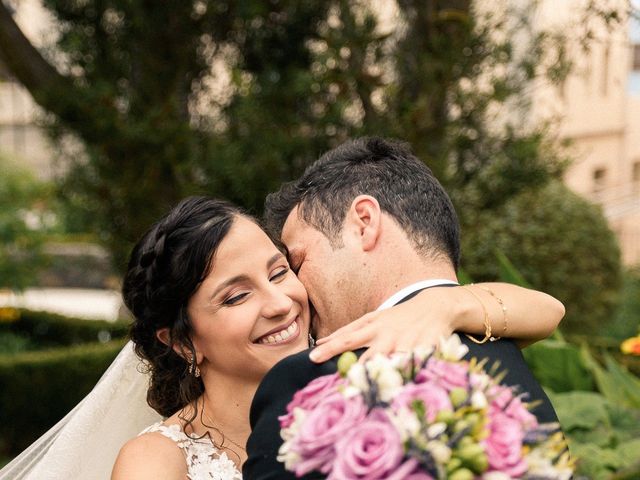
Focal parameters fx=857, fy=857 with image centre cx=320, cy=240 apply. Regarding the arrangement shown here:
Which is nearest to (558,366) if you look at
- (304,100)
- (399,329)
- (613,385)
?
(613,385)

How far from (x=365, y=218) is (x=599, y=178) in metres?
17.9

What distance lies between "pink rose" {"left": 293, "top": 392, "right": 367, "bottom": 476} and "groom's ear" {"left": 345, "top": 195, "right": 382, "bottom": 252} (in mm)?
626

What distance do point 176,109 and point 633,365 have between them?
3.98 metres

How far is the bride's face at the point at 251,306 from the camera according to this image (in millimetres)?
2326

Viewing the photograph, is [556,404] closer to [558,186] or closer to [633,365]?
[633,365]

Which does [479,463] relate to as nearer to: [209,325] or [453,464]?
[453,464]

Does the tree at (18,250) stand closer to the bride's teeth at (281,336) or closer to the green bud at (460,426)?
the bride's teeth at (281,336)

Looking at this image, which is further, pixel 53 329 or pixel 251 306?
pixel 53 329

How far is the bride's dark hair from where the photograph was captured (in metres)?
2.39

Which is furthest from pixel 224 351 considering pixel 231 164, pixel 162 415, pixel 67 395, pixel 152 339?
pixel 67 395

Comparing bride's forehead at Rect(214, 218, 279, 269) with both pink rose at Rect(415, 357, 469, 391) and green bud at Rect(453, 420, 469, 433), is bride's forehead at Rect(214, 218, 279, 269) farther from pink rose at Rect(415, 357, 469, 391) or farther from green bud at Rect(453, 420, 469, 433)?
green bud at Rect(453, 420, 469, 433)

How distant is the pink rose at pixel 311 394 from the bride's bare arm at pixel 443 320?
0.10 meters

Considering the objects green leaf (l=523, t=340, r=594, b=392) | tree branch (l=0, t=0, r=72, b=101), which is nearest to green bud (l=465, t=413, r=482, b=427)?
green leaf (l=523, t=340, r=594, b=392)

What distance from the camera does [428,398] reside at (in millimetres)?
1485
